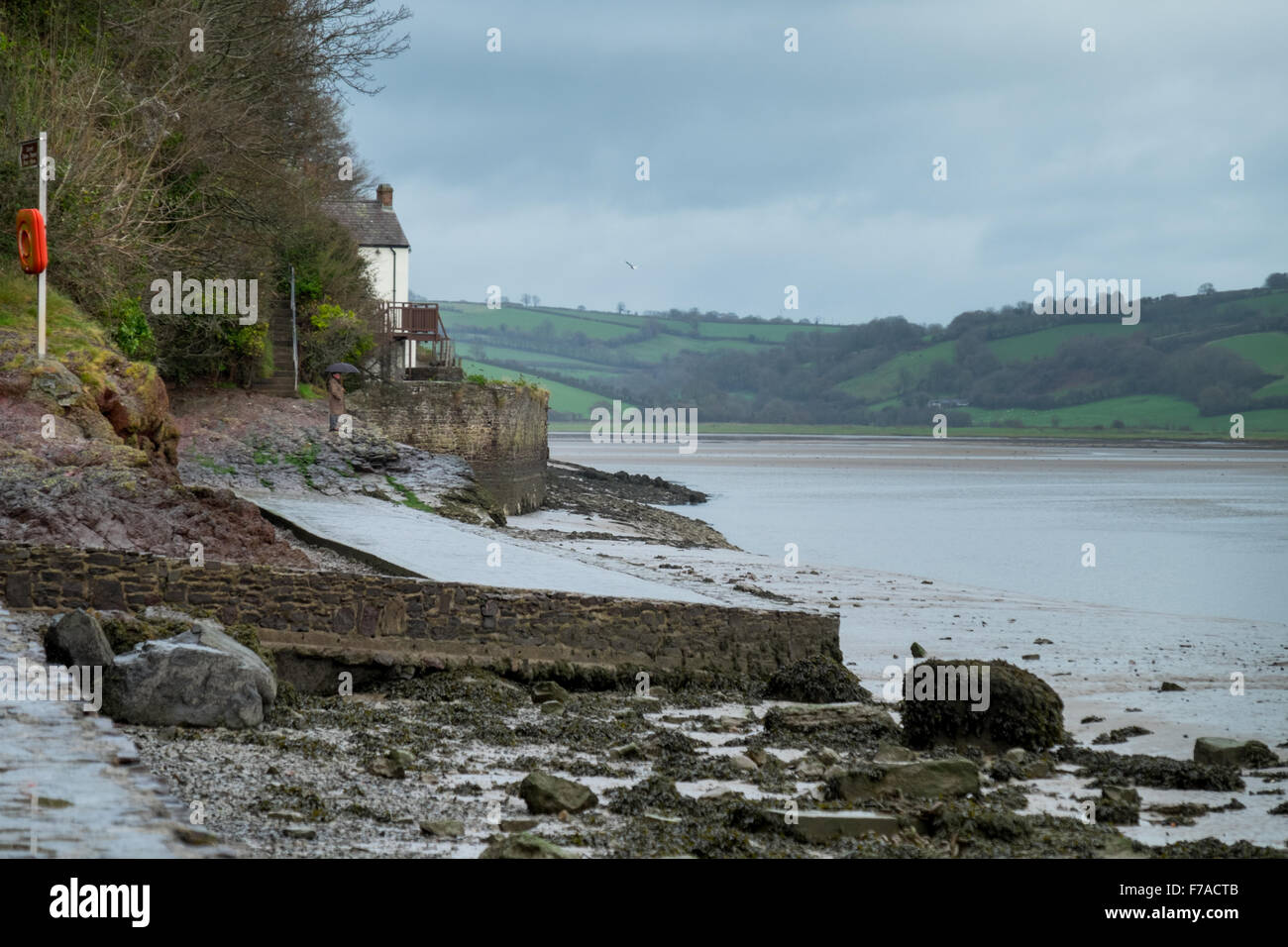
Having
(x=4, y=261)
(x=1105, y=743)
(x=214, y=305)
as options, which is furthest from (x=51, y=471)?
(x=214, y=305)

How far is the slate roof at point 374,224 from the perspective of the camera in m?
54.8

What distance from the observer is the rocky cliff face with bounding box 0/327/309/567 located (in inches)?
515

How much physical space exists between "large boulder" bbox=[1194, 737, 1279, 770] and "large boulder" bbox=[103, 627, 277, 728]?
308 inches

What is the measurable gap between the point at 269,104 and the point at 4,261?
11.3m

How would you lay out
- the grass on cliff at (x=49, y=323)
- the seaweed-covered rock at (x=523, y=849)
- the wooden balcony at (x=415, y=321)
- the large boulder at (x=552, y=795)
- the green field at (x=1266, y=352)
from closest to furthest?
1. the seaweed-covered rock at (x=523, y=849)
2. the large boulder at (x=552, y=795)
3. the grass on cliff at (x=49, y=323)
4. the wooden balcony at (x=415, y=321)
5. the green field at (x=1266, y=352)

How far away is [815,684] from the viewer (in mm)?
14258

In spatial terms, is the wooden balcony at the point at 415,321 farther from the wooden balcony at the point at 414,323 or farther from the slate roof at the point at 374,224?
the slate roof at the point at 374,224

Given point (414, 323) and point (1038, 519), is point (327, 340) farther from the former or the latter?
point (1038, 519)

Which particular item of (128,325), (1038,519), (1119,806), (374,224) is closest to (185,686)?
(1119,806)

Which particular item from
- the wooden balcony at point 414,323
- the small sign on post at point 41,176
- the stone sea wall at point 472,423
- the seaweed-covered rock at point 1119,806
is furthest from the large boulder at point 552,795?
the wooden balcony at point 414,323

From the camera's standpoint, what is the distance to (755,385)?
582 ft

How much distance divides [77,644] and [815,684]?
7697 millimetres

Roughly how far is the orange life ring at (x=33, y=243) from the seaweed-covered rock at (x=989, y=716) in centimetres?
1053

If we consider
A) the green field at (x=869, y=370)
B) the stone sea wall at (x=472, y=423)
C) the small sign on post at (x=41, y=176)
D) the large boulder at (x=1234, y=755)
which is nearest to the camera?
the large boulder at (x=1234, y=755)
